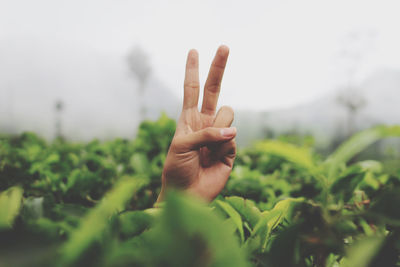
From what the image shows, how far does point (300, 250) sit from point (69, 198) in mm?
1141

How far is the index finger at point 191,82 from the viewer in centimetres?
139

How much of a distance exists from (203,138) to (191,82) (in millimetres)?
451

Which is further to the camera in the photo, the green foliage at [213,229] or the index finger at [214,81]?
the index finger at [214,81]

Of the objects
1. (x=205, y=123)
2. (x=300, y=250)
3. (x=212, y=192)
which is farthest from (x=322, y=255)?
(x=205, y=123)

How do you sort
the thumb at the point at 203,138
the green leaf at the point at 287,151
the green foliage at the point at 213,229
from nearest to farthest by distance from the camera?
the green foliage at the point at 213,229 → the green leaf at the point at 287,151 → the thumb at the point at 203,138

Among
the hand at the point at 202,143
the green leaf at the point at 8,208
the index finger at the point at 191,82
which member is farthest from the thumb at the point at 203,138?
the green leaf at the point at 8,208

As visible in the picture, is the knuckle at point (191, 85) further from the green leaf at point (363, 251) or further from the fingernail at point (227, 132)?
the green leaf at point (363, 251)

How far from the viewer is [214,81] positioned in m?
1.46

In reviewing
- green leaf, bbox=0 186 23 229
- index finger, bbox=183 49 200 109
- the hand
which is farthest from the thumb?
green leaf, bbox=0 186 23 229

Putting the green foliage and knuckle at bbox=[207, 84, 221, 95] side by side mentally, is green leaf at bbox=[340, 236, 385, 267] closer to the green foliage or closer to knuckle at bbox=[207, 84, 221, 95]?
the green foliage

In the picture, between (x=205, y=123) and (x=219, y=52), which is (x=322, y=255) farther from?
(x=219, y=52)

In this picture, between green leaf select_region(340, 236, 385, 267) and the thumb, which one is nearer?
green leaf select_region(340, 236, 385, 267)

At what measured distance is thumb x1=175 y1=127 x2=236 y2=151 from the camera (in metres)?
1.08

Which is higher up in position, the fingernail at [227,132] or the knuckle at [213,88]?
the knuckle at [213,88]
